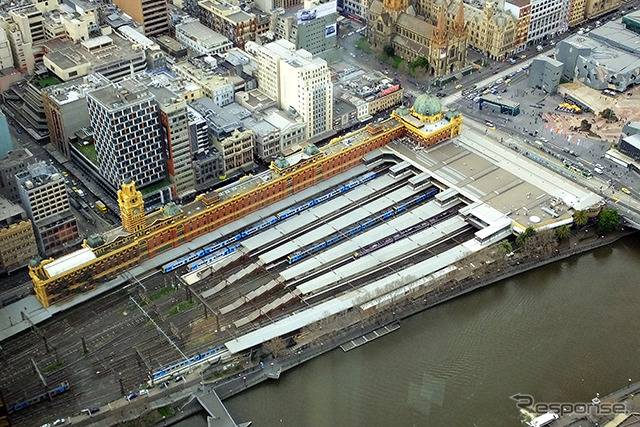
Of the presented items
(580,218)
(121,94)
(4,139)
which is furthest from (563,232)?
(4,139)

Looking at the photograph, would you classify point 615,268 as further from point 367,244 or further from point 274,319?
point 274,319

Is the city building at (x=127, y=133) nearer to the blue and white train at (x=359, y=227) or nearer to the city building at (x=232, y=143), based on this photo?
the city building at (x=232, y=143)

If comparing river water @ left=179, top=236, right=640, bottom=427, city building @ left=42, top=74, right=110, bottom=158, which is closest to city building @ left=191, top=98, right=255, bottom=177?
city building @ left=42, top=74, right=110, bottom=158

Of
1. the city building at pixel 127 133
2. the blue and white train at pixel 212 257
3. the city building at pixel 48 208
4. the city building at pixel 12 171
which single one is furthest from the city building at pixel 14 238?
the blue and white train at pixel 212 257

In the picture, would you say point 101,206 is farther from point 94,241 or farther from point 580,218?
point 580,218

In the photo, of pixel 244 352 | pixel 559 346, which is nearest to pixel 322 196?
pixel 244 352
